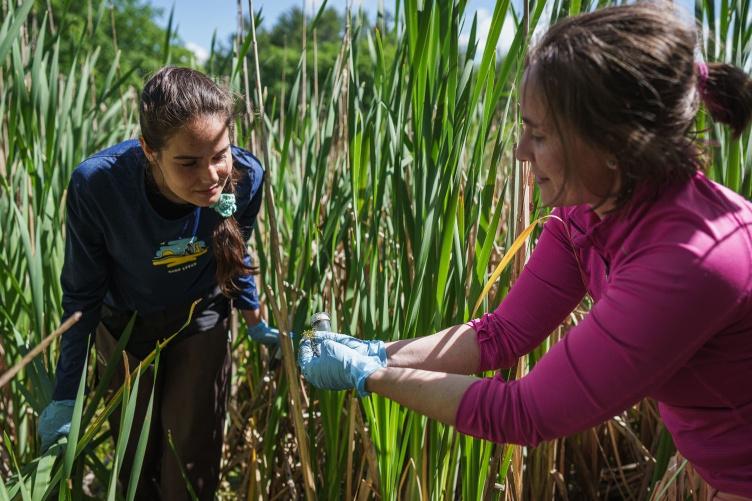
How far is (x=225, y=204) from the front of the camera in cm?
133

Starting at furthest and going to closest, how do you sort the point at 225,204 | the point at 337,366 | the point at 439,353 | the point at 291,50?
the point at 291,50 → the point at 225,204 → the point at 439,353 → the point at 337,366

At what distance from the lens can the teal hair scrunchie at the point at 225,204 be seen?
4.33 ft

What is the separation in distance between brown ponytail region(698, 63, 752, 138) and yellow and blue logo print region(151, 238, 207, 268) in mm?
980

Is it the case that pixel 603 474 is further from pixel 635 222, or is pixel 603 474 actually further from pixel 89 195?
pixel 89 195

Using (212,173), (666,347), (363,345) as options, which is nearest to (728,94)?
(666,347)

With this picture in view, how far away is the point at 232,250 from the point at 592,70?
86 centimetres

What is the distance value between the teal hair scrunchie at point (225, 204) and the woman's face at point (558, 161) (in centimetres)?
68

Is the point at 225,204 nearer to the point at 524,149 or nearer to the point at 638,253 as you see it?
the point at 524,149

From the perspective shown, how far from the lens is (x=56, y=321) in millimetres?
1580

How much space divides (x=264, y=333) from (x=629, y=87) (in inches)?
41.3

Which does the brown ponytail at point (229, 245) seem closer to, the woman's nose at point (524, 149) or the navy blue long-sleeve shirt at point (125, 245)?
the navy blue long-sleeve shirt at point (125, 245)

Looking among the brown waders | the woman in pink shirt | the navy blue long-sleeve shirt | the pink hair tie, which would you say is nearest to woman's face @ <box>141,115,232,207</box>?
the navy blue long-sleeve shirt

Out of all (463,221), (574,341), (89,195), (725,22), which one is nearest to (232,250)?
(89,195)

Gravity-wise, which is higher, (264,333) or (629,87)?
(629,87)
